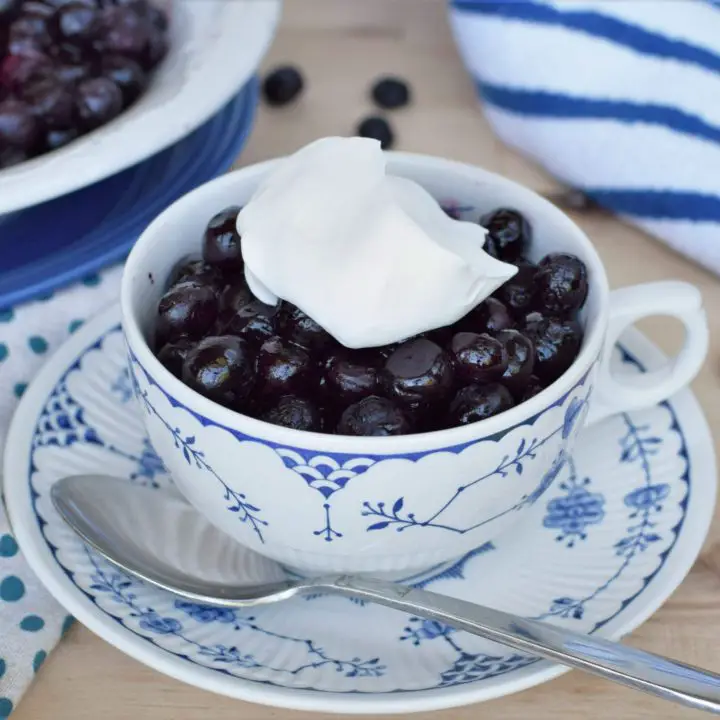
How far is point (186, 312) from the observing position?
560 millimetres

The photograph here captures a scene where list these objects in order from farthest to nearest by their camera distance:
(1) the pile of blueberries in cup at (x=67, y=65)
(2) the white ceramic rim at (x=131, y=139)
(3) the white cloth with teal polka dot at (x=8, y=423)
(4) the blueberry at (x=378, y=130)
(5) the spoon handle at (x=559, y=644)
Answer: (4) the blueberry at (x=378, y=130), (1) the pile of blueberries in cup at (x=67, y=65), (2) the white ceramic rim at (x=131, y=139), (3) the white cloth with teal polka dot at (x=8, y=423), (5) the spoon handle at (x=559, y=644)

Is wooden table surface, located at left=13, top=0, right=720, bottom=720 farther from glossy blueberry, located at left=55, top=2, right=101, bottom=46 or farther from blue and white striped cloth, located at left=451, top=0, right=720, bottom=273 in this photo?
glossy blueberry, located at left=55, top=2, right=101, bottom=46

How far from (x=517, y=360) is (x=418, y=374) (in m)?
0.06

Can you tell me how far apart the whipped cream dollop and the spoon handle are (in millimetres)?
140

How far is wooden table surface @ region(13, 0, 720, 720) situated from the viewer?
1.79ft

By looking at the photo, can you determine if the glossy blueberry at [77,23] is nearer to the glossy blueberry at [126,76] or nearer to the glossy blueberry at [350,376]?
the glossy blueberry at [126,76]

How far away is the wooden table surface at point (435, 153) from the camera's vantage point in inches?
21.5

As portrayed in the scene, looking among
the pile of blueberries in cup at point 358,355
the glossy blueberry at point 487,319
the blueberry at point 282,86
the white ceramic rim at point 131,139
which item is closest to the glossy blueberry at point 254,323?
the pile of blueberries in cup at point 358,355

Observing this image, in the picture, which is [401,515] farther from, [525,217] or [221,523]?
[525,217]

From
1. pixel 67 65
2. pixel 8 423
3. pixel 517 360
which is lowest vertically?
pixel 8 423

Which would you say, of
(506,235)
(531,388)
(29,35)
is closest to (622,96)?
(506,235)

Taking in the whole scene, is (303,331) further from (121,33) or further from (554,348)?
(121,33)

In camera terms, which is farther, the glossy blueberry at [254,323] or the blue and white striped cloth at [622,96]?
the blue and white striped cloth at [622,96]

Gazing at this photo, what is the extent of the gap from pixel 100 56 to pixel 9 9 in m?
0.10
